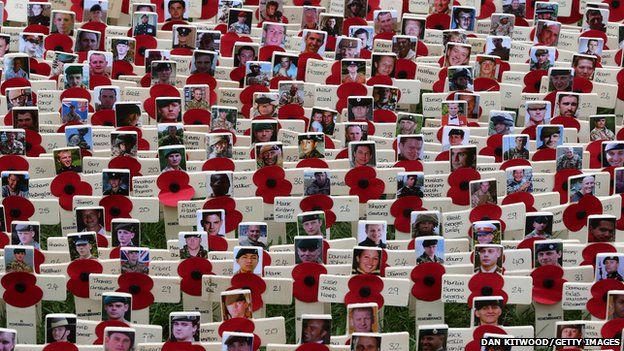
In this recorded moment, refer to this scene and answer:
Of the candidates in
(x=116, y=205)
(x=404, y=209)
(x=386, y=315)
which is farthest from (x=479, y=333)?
(x=116, y=205)

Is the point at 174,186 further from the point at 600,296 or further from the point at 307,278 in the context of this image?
the point at 600,296

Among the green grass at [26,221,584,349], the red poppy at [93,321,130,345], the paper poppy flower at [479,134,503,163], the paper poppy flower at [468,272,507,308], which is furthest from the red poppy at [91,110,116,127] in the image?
the paper poppy flower at [468,272,507,308]

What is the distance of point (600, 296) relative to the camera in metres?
12.2

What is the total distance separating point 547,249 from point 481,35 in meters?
3.70

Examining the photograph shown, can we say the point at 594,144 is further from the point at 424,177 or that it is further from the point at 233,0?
the point at 233,0

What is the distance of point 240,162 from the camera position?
1348 cm

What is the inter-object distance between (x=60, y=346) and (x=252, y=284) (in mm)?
1242

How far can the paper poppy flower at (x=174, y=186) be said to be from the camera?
1324 cm

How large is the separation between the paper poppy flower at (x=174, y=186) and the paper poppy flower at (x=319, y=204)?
76 cm

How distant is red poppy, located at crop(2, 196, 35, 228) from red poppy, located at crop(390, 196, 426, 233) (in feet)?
7.31

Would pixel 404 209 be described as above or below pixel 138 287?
above

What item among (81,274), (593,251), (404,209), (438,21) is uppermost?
(438,21)

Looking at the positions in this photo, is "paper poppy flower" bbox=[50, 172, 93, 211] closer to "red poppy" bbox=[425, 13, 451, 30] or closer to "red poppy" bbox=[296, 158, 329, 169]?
"red poppy" bbox=[296, 158, 329, 169]

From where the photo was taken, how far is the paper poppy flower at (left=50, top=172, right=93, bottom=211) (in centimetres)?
1314
